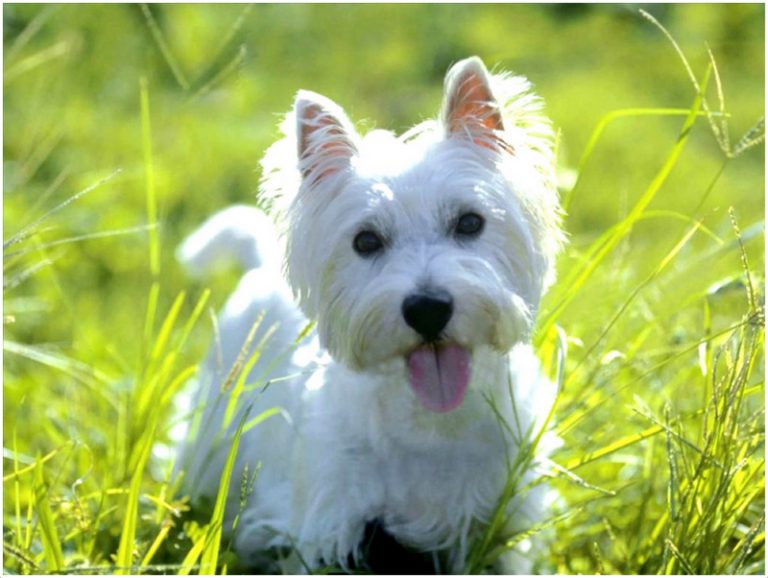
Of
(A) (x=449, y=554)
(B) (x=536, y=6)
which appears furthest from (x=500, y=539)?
(B) (x=536, y=6)

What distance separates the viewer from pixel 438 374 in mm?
3135

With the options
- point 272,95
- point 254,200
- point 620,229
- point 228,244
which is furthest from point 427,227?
point 272,95

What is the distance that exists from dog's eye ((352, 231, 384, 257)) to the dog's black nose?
295mm

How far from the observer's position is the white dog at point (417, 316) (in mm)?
3057

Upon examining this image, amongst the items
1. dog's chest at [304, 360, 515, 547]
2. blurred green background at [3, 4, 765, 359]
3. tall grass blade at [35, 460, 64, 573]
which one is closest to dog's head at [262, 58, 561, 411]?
dog's chest at [304, 360, 515, 547]

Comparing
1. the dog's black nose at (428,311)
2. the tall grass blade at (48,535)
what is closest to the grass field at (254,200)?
the tall grass blade at (48,535)

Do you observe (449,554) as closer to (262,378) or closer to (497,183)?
(262,378)

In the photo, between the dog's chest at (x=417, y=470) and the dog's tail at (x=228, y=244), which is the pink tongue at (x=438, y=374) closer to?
the dog's chest at (x=417, y=470)

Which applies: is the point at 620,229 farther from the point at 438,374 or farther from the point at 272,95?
the point at 272,95

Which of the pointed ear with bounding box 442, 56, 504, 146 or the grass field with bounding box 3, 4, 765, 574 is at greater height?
the pointed ear with bounding box 442, 56, 504, 146

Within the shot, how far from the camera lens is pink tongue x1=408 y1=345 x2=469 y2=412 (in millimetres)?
3111

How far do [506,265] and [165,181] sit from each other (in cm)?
332

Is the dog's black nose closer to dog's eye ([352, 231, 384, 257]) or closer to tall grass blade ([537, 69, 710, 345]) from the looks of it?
dog's eye ([352, 231, 384, 257])

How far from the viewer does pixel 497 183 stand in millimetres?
3244
